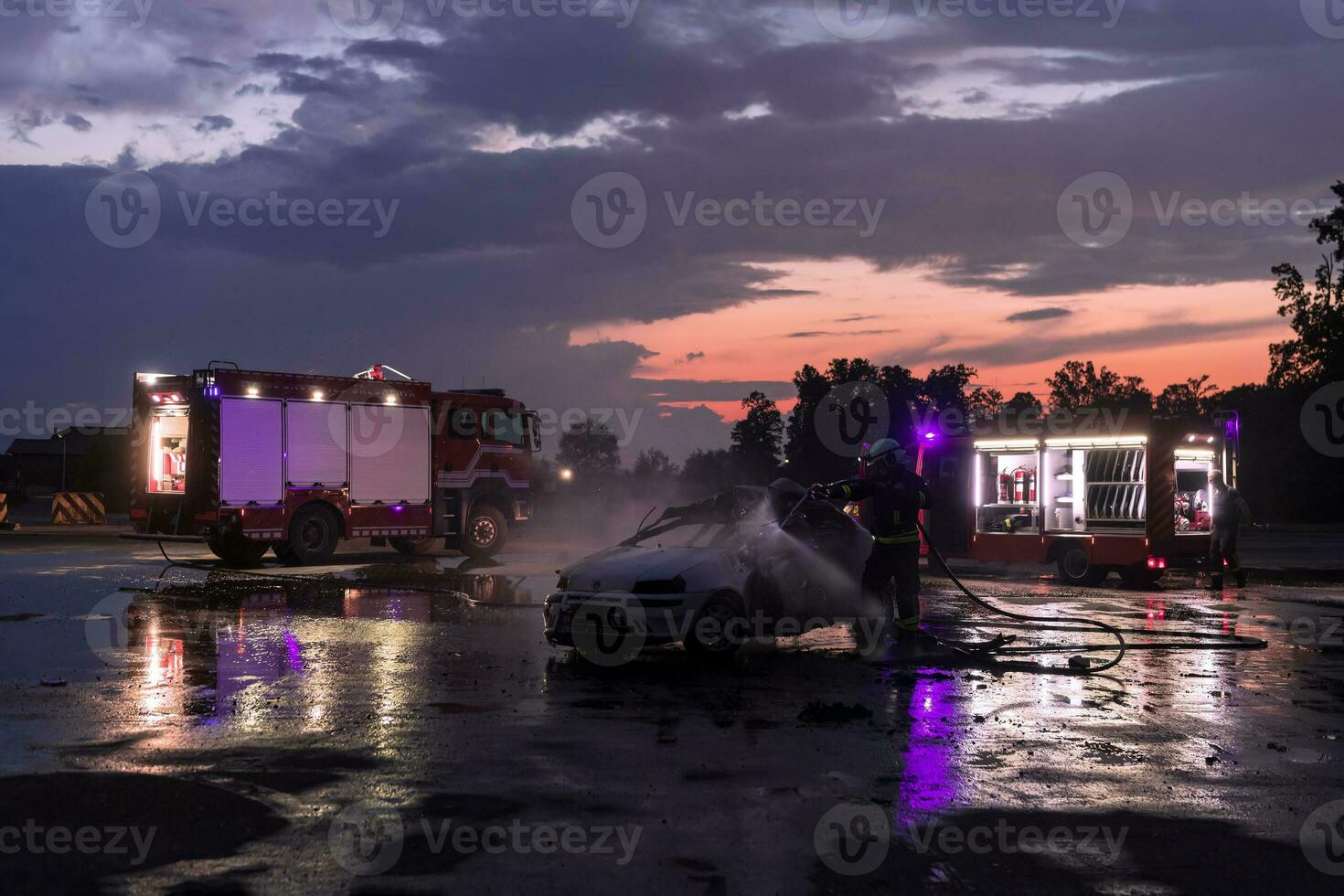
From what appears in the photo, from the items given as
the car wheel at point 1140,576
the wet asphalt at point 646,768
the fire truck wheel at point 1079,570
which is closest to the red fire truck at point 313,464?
the wet asphalt at point 646,768

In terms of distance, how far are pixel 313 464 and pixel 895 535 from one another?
1358 cm

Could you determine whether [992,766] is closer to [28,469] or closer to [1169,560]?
[1169,560]

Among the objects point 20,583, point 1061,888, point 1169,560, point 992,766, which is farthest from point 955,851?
point 20,583

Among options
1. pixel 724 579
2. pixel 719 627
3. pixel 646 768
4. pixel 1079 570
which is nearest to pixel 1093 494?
pixel 1079 570

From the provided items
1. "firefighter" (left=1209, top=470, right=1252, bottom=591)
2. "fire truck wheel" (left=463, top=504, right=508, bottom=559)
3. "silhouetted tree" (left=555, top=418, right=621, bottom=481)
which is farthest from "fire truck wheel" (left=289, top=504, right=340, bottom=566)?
"silhouetted tree" (left=555, top=418, right=621, bottom=481)

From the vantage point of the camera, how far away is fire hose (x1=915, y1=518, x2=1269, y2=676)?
10320 mm

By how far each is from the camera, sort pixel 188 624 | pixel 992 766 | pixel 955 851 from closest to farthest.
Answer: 1. pixel 955 851
2. pixel 992 766
3. pixel 188 624

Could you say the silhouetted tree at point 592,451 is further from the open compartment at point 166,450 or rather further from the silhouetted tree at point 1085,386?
the open compartment at point 166,450

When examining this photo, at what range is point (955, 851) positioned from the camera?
5137 millimetres

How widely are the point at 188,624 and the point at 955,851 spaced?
33.1 ft

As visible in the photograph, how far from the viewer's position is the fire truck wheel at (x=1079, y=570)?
63.4 feet

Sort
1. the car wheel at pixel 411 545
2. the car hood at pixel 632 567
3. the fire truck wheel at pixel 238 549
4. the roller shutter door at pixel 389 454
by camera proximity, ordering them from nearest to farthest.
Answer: the car hood at pixel 632 567 → the fire truck wheel at pixel 238 549 → the roller shutter door at pixel 389 454 → the car wheel at pixel 411 545

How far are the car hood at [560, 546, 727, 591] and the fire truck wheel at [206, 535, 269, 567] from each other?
488 inches

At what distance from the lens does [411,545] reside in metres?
24.6
